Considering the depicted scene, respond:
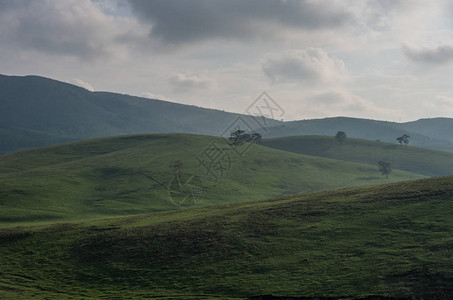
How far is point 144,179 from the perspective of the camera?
13150 cm

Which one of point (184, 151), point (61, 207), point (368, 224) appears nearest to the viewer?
point (368, 224)

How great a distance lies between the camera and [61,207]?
92125 millimetres

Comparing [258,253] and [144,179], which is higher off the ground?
[258,253]

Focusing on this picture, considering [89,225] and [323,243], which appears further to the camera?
[89,225]

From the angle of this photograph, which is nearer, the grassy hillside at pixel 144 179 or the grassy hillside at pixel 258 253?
the grassy hillside at pixel 258 253

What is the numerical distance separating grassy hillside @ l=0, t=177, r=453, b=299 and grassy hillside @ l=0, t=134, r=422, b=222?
118 ft

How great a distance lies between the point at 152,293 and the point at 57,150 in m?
176

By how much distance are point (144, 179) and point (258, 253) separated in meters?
94.3

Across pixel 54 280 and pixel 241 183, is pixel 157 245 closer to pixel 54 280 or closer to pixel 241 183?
pixel 54 280

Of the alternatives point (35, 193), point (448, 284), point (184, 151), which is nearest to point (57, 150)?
point (184, 151)

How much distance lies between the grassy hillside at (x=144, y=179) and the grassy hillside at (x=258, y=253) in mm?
35878

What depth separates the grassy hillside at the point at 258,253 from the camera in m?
33.4

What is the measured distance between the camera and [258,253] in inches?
1654

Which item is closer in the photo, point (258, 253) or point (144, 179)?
point (258, 253)
